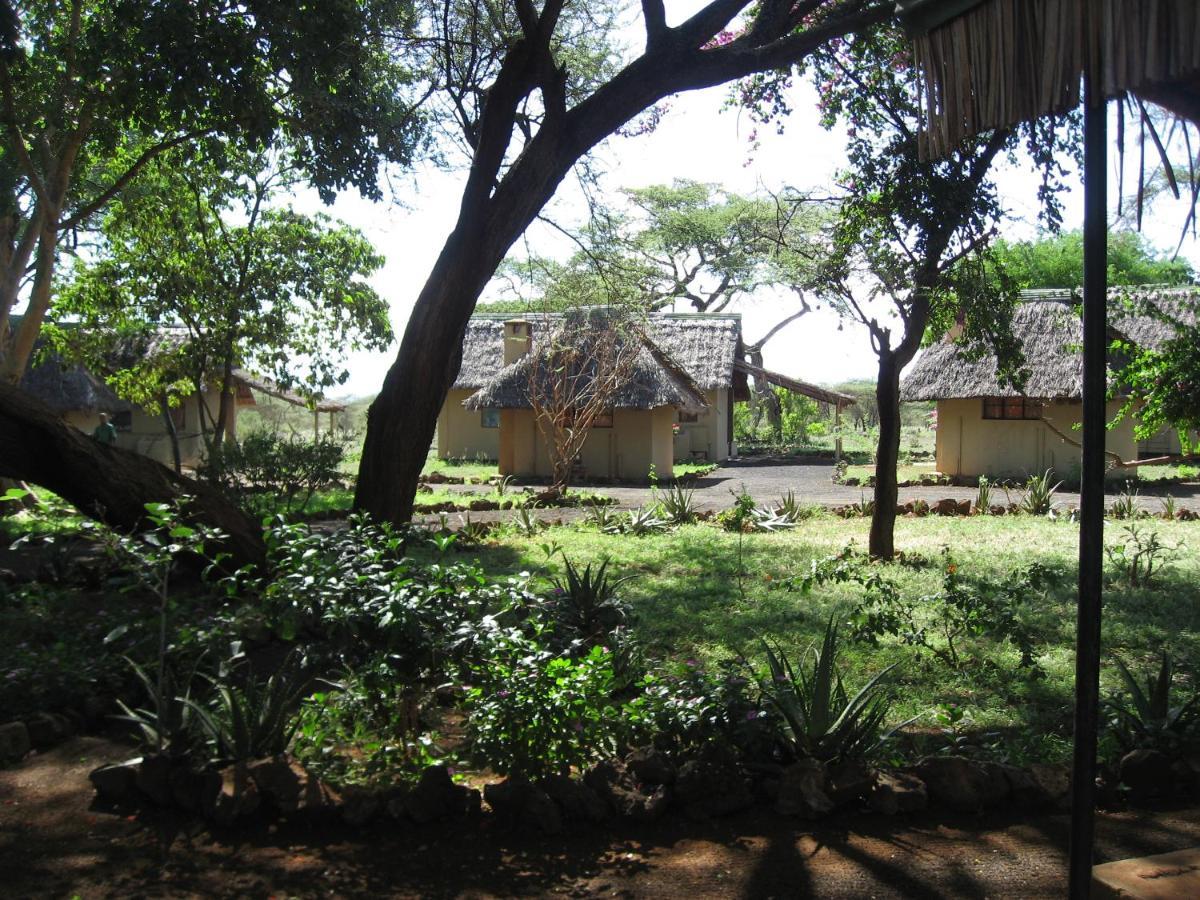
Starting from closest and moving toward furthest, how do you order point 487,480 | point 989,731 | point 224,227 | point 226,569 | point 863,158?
point 989,731
point 226,569
point 863,158
point 224,227
point 487,480

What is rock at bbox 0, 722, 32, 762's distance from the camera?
4465mm

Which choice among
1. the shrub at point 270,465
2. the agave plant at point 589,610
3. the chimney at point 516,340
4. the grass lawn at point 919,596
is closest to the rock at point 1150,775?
the grass lawn at point 919,596

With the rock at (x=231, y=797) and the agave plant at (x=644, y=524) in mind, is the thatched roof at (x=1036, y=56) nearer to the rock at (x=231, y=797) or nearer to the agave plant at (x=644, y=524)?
the rock at (x=231, y=797)

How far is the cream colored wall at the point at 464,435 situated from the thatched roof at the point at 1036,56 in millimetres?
26705

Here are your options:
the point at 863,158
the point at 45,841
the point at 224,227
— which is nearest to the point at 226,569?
the point at 45,841

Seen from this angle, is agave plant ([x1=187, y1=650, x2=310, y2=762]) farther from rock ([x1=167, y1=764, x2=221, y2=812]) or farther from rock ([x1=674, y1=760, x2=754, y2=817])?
rock ([x1=674, y1=760, x2=754, y2=817])

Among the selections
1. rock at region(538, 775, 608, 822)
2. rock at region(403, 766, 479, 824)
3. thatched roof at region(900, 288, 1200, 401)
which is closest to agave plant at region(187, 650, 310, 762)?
rock at region(403, 766, 479, 824)

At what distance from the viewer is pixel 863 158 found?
9141mm

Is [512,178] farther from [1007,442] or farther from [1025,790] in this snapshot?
[1007,442]

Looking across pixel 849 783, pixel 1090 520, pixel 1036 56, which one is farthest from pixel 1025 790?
pixel 1036 56

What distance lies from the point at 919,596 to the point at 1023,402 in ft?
55.9

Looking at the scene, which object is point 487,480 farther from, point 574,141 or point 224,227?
point 574,141

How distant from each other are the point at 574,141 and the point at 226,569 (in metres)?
4.21

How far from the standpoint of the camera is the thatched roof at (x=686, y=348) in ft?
93.8
